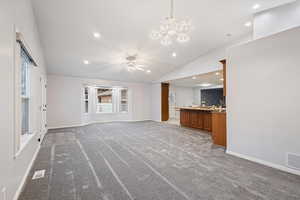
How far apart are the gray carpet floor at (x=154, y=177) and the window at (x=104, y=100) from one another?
4.82m

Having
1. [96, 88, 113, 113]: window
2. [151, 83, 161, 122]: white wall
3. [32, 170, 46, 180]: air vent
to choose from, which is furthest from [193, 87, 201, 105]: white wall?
[32, 170, 46, 180]: air vent

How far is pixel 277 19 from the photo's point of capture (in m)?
3.37

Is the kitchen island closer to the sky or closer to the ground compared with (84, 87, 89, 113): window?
closer to the ground

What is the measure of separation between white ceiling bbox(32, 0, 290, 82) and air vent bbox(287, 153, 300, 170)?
3216 mm

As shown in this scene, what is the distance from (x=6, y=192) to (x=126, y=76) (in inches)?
265

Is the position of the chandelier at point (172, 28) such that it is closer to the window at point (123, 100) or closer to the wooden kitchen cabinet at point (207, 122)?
the wooden kitchen cabinet at point (207, 122)

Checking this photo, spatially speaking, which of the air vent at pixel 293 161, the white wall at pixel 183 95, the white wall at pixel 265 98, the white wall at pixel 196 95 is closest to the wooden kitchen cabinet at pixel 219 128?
the white wall at pixel 265 98

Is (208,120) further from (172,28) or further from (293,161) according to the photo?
(172,28)

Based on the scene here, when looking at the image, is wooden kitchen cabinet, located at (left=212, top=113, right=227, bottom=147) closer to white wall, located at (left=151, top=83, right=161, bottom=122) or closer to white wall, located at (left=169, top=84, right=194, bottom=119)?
white wall, located at (left=151, top=83, right=161, bottom=122)

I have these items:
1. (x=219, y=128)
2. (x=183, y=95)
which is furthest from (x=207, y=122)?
(x=183, y=95)

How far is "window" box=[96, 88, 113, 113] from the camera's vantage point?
324 inches

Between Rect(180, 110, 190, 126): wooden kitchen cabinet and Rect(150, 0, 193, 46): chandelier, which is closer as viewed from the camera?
Rect(150, 0, 193, 46): chandelier

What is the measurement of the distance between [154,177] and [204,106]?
559 centimetres

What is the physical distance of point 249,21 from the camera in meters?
3.82
